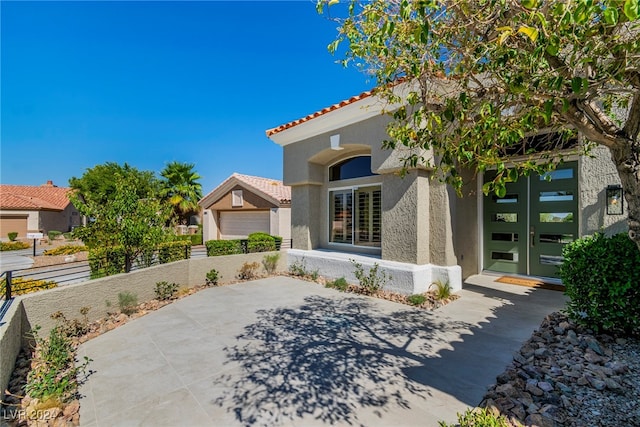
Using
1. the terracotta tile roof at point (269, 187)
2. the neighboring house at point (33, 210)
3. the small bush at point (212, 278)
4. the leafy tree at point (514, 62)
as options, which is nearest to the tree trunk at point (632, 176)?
the leafy tree at point (514, 62)

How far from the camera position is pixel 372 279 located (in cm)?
791

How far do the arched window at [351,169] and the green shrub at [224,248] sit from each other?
4540 mm

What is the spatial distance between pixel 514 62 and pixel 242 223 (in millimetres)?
17655

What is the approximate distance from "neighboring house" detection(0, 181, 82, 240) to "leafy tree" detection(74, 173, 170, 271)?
2531 centimetres

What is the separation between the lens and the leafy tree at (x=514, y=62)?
7.60 feet

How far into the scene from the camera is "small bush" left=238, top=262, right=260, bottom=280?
9.81 meters

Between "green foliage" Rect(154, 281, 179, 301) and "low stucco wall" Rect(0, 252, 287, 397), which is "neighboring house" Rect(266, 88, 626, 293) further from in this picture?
"green foliage" Rect(154, 281, 179, 301)

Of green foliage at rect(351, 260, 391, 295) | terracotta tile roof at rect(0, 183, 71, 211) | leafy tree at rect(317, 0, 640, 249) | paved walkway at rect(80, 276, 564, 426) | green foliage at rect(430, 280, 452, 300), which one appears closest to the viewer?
leafy tree at rect(317, 0, 640, 249)

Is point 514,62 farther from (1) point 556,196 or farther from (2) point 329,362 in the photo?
(1) point 556,196

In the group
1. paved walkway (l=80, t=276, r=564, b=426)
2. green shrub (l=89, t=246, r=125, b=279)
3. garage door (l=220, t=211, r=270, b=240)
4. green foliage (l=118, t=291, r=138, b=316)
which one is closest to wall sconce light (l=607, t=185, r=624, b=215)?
paved walkway (l=80, t=276, r=564, b=426)

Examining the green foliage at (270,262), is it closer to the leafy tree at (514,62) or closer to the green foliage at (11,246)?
the leafy tree at (514,62)

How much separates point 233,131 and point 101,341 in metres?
17.1

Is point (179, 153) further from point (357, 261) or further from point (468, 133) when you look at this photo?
point (468, 133)

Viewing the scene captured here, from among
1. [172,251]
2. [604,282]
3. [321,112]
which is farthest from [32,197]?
[604,282]
